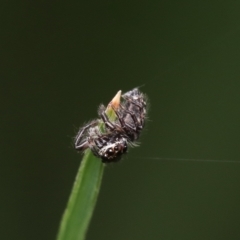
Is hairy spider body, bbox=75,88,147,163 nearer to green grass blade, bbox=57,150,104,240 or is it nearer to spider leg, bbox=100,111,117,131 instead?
spider leg, bbox=100,111,117,131

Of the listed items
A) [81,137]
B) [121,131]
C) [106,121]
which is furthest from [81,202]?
[81,137]

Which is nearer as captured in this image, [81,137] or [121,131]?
[121,131]

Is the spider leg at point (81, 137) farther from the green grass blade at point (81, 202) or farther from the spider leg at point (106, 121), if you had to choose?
the green grass blade at point (81, 202)

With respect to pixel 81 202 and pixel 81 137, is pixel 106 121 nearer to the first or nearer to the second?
pixel 81 202

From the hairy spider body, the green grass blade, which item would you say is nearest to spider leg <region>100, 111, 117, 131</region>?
the hairy spider body

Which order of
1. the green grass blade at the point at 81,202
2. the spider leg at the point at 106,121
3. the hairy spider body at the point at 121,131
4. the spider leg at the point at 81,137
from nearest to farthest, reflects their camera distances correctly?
the green grass blade at the point at 81,202, the spider leg at the point at 106,121, the hairy spider body at the point at 121,131, the spider leg at the point at 81,137

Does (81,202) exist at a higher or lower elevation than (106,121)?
lower

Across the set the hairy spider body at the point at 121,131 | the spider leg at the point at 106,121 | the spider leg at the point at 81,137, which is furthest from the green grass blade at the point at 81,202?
the spider leg at the point at 81,137

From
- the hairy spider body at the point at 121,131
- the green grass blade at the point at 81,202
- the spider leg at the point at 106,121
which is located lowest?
the green grass blade at the point at 81,202

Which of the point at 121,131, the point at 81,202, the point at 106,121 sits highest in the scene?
the point at 121,131

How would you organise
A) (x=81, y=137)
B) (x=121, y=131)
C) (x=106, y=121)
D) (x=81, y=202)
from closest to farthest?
(x=81, y=202)
(x=106, y=121)
(x=121, y=131)
(x=81, y=137)
